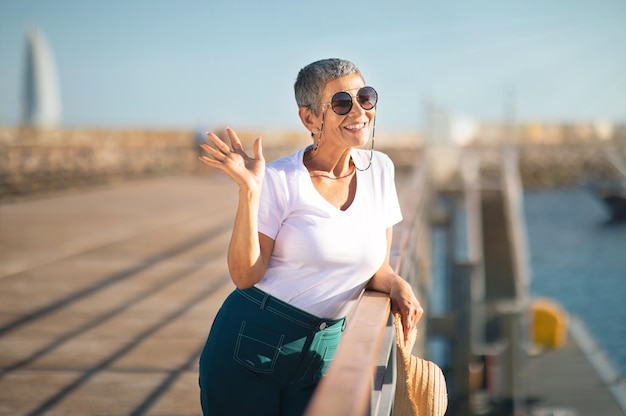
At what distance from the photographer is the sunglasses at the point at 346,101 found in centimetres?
229

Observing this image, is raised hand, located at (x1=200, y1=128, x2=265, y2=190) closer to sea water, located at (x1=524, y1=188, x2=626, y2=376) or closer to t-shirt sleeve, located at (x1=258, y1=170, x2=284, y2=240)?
t-shirt sleeve, located at (x1=258, y1=170, x2=284, y2=240)

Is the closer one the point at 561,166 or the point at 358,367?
the point at 358,367

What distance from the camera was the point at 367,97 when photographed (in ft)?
7.64

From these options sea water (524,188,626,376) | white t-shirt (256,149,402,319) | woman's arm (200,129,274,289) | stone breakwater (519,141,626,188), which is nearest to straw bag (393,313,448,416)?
white t-shirt (256,149,402,319)

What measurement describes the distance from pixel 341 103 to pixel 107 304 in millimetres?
4375

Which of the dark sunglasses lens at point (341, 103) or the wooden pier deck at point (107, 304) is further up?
the dark sunglasses lens at point (341, 103)

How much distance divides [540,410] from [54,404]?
1178 centimetres

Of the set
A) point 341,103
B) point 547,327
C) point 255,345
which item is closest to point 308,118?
point 341,103

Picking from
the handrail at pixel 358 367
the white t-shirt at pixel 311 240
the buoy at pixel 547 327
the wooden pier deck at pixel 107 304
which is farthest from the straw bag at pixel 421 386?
the buoy at pixel 547 327

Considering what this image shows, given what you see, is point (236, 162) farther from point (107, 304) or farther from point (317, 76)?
point (107, 304)

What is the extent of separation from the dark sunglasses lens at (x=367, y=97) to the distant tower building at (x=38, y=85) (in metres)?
103

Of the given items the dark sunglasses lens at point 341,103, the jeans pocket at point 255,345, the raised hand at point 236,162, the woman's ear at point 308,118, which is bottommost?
the jeans pocket at point 255,345

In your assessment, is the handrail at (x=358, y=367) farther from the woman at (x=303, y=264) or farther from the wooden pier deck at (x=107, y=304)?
the wooden pier deck at (x=107, y=304)

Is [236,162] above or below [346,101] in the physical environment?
below
